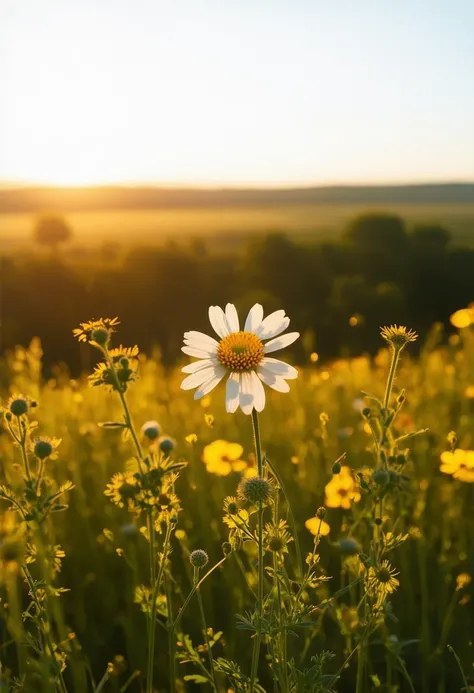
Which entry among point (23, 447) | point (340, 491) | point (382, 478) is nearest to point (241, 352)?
point (382, 478)

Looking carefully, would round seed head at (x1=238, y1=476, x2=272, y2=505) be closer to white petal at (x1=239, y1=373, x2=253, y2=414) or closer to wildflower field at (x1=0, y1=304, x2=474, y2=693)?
wildflower field at (x1=0, y1=304, x2=474, y2=693)

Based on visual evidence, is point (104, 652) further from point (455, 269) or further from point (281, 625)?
point (455, 269)

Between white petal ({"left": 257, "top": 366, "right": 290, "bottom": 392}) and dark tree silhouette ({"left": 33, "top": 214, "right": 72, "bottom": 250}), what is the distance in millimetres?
32516

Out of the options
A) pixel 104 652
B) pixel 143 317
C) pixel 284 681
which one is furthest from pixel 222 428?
pixel 143 317

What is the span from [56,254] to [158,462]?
28.0 metres

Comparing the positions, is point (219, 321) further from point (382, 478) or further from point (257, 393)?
point (382, 478)

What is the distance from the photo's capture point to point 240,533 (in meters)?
1.74

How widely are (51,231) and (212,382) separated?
32982 mm

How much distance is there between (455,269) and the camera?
2727 cm

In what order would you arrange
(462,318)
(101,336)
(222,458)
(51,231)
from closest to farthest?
1. (101,336)
2. (222,458)
3. (462,318)
4. (51,231)

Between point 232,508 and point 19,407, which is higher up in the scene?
point 19,407

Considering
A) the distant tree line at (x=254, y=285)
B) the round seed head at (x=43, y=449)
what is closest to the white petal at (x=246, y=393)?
the round seed head at (x=43, y=449)

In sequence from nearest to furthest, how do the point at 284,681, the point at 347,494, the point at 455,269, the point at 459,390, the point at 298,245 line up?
the point at 284,681 < the point at 347,494 < the point at 459,390 < the point at 455,269 < the point at 298,245

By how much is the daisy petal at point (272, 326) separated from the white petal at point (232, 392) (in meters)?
0.12
